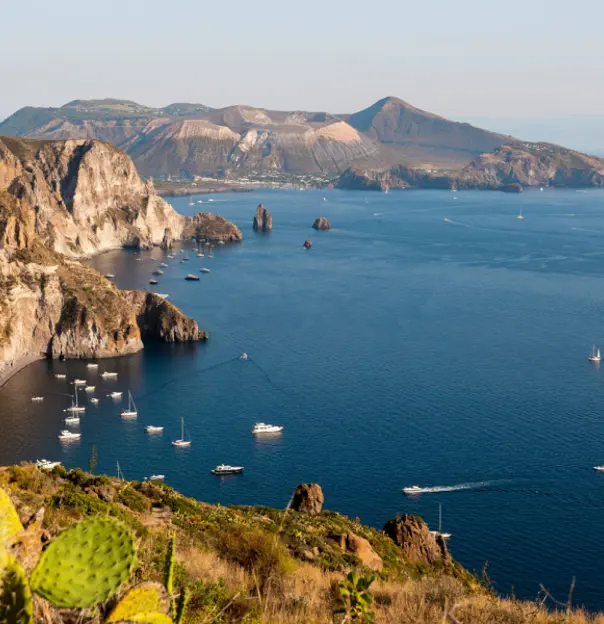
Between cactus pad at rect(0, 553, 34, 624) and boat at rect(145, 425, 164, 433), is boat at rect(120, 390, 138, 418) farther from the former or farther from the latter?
cactus pad at rect(0, 553, 34, 624)

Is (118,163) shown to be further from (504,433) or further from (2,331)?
(504,433)

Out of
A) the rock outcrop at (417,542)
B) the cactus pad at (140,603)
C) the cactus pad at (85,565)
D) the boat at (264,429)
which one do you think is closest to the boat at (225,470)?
the boat at (264,429)

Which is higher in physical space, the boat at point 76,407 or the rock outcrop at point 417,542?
the rock outcrop at point 417,542

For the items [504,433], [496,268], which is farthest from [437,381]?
[496,268]

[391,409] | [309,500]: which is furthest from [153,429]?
[309,500]

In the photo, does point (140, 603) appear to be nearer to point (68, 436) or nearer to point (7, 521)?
point (7, 521)

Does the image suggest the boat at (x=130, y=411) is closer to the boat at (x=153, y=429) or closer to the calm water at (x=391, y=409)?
the calm water at (x=391, y=409)

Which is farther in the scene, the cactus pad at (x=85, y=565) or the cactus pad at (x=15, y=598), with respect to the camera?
the cactus pad at (x=85, y=565)
